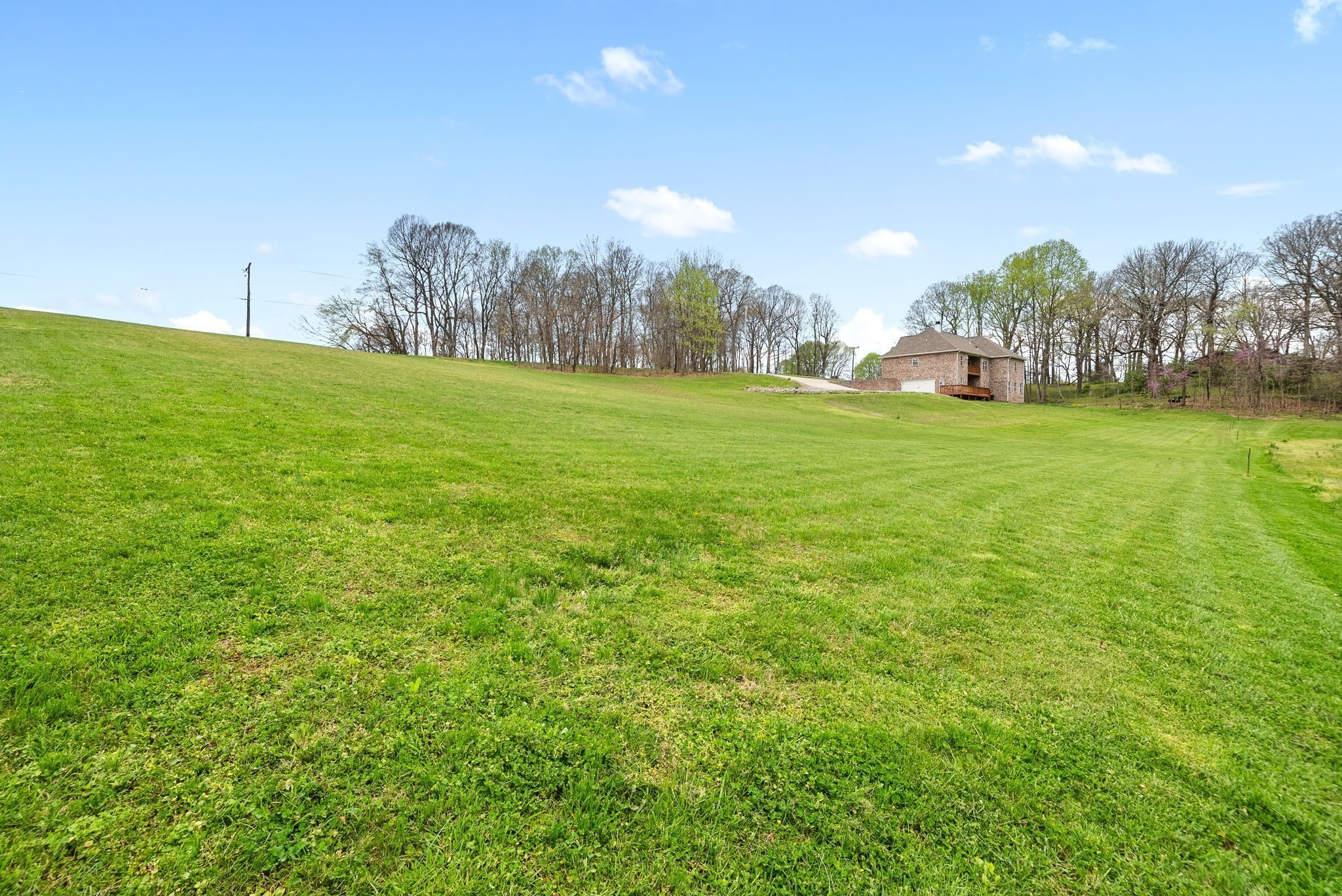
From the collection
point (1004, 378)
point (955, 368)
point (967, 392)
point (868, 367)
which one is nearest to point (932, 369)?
point (955, 368)

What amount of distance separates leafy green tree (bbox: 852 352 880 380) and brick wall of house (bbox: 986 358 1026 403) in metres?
35.8

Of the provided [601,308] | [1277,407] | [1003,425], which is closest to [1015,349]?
[1277,407]

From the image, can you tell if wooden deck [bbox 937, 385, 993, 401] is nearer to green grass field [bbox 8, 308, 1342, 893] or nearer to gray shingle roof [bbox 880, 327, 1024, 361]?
gray shingle roof [bbox 880, 327, 1024, 361]

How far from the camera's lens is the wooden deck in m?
52.0

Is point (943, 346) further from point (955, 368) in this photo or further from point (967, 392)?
point (967, 392)

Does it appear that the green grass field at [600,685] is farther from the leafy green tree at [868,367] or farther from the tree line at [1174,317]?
the leafy green tree at [868,367]

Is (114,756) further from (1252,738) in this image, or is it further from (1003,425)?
(1003,425)

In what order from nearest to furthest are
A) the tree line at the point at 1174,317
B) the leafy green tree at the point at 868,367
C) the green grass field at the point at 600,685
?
1. the green grass field at the point at 600,685
2. the tree line at the point at 1174,317
3. the leafy green tree at the point at 868,367

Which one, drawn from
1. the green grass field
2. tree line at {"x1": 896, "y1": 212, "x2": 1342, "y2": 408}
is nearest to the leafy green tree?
tree line at {"x1": 896, "y1": 212, "x2": 1342, "y2": 408}

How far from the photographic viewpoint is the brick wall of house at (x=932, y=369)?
52.1 metres

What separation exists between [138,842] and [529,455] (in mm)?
7464

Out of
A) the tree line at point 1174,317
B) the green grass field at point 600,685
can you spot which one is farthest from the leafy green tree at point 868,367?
the green grass field at point 600,685

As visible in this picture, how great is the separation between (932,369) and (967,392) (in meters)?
4.04

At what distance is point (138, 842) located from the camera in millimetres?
2213
